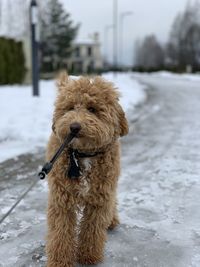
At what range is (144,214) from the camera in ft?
17.7

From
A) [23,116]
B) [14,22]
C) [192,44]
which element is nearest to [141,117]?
[23,116]

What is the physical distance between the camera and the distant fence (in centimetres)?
2239

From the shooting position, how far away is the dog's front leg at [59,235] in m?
3.83

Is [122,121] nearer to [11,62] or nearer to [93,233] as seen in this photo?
[93,233]

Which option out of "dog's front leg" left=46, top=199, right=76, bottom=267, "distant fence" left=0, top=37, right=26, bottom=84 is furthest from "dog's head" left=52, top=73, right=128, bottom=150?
"distant fence" left=0, top=37, right=26, bottom=84

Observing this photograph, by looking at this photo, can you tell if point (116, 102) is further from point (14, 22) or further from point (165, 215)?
point (14, 22)

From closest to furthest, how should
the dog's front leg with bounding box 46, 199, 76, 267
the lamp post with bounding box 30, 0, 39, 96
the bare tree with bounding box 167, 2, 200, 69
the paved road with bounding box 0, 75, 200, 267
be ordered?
the dog's front leg with bounding box 46, 199, 76, 267, the paved road with bounding box 0, 75, 200, 267, the lamp post with bounding box 30, 0, 39, 96, the bare tree with bounding box 167, 2, 200, 69

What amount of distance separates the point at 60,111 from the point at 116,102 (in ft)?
1.45

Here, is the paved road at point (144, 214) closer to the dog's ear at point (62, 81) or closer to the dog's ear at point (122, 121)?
the dog's ear at point (122, 121)

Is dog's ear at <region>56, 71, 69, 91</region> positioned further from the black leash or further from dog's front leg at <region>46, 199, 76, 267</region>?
dog's front leg at <region>46, 199, 76, 267</region>

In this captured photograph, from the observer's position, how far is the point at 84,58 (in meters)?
108

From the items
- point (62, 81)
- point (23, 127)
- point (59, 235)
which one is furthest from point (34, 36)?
point (59, 235)

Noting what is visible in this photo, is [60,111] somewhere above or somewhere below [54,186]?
above

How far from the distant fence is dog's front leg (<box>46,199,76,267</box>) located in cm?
1917
